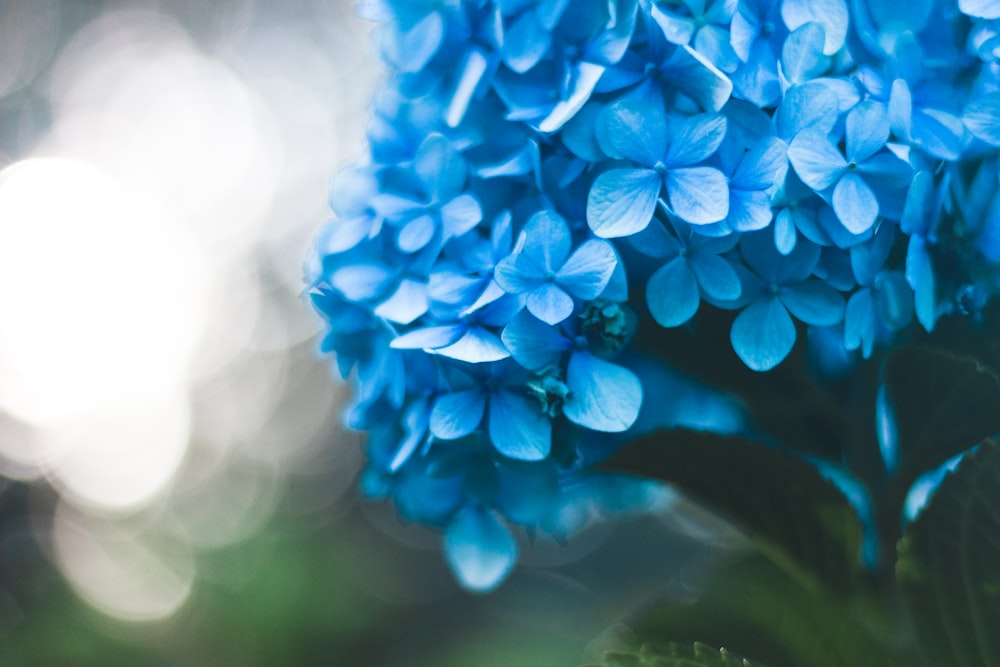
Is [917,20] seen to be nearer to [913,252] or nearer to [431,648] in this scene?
[913,252]

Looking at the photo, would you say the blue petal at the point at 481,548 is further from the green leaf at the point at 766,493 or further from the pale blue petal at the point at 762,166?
the pale blue petal at the point at 762,166

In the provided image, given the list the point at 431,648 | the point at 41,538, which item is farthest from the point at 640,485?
the point at 41,538

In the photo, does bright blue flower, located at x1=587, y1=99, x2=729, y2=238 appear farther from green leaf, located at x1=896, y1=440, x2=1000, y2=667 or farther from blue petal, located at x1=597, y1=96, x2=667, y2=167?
green leaf, located at x1=896, y1=440, x2=1000, y2=667

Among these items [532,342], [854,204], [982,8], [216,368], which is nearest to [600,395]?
[532,342]

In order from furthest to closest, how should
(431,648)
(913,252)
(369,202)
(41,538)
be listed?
1. (41,538)
2. (431,648)
3. (369,202)
4. (913,252)

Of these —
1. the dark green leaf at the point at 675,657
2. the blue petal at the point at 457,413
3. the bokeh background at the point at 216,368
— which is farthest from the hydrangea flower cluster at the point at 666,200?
the bokeh background at the point at 216,368

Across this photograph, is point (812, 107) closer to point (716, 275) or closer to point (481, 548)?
point (716, 275)

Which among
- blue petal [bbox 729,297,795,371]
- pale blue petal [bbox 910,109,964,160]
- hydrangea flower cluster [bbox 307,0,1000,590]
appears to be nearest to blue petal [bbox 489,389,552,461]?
hydrangea flower cluster [bbox 307,0,1000,590]
